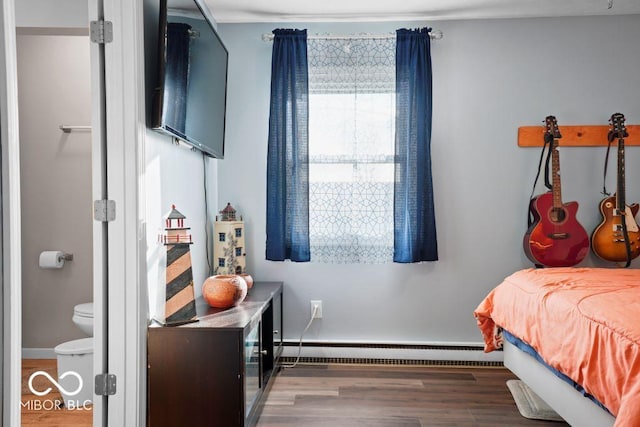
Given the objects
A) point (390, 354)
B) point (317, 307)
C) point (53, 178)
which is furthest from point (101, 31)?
point (390, 354)

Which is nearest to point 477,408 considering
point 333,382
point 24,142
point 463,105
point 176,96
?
point 333,382

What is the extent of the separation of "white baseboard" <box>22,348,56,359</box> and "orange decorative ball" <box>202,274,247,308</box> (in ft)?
5.67

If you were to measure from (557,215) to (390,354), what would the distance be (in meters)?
1.46

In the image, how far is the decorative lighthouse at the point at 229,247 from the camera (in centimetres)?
306

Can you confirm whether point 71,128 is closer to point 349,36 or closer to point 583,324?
point 349,36

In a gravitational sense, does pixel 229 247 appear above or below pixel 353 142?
below

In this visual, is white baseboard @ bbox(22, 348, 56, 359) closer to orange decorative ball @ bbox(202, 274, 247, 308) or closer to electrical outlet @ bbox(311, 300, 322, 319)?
orange decorative ball @ bbox(202, 274, 247, 308)


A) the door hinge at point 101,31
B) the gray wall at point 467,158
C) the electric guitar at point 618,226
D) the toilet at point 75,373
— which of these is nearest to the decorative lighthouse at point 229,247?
the gray wall at point 467,158

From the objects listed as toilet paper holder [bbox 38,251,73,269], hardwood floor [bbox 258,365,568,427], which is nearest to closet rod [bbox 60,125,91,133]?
toilet paper holder [bbox 38,251,73,269]

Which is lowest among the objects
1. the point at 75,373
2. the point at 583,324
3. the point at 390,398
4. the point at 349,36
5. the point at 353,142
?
the point at 390,398

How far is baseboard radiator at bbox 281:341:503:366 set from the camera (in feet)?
10.9

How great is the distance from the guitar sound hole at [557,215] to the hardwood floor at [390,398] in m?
1.06

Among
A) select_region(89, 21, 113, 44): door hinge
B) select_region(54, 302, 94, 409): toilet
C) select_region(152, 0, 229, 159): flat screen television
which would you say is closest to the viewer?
select_region(89, 21, 113, 44): door hinge

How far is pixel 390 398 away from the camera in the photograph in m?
2.72
